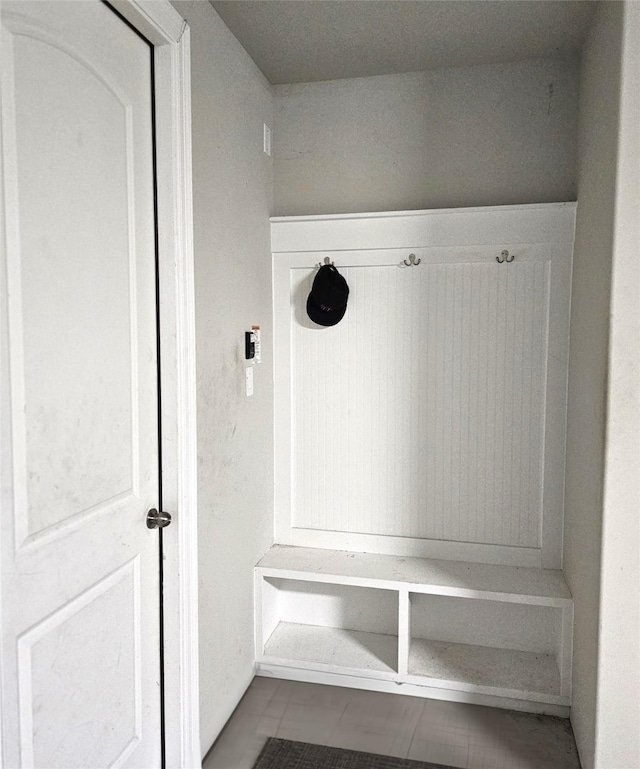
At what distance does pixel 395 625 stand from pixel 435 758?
0.66 m

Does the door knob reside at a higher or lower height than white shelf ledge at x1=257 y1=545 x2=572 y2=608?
higher

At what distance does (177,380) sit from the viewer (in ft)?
5.80

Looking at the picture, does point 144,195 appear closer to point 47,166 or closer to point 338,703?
point 47,166

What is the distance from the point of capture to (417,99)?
253cm

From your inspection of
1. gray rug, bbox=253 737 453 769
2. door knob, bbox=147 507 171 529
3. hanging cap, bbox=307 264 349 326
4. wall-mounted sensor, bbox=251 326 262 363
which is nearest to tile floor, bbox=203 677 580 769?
gray rug, bbox=253 737 453 769

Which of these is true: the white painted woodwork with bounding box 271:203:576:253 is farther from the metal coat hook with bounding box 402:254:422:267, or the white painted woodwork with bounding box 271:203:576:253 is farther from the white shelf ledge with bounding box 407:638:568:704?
the white shelf ledge with bounding box 407:638:568:704

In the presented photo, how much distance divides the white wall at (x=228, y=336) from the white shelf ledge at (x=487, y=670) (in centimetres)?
72

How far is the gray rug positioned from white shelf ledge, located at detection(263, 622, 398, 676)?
378 millimetres

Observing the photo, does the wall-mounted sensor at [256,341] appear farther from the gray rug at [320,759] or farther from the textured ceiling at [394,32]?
the gray rug at [320,759]

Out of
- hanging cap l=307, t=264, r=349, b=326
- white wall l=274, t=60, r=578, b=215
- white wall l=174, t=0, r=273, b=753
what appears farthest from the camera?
hanging cap l=307, t=264, r=349, b=326

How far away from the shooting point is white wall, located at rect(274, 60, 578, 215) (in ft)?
7.95

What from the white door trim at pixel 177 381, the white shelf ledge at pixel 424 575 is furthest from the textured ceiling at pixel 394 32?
the white shelf ledge at pixel 424 575

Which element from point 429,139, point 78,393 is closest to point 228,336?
point 78,393

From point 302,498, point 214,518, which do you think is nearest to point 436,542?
point 302,498
